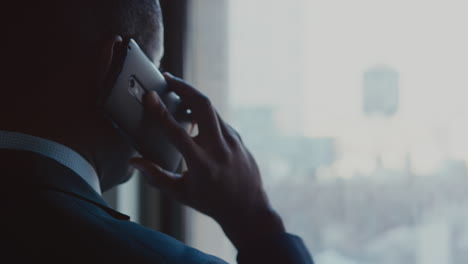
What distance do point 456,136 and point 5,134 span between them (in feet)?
2.07

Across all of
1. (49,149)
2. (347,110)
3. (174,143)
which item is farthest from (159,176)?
(347,110)

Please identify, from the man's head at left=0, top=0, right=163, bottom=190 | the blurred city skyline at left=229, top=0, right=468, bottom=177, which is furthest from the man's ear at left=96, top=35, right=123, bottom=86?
the blurred city skyline at left=229, top=0, right=468, bottom=177

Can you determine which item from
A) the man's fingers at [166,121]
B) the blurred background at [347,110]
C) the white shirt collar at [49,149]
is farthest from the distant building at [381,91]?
the white shirt collar at [49,149]

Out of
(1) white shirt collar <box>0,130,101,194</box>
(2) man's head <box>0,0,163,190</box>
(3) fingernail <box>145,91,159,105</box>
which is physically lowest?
(1) white shirt collar <box>0,130,101,194</box>

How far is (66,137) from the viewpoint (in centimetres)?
56

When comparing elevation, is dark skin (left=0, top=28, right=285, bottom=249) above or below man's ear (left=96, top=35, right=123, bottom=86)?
below

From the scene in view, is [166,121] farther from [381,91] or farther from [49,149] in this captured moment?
[381,91]

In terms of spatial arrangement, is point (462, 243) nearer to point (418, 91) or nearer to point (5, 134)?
point (418, 91)

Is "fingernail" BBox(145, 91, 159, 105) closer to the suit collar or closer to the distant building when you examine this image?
the suit collar

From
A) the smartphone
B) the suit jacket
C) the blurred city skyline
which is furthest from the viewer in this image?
the blurred city skyline

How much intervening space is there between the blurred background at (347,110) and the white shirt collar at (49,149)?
1.64ft

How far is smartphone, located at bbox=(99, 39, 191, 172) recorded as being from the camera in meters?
0.57

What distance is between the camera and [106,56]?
55cm

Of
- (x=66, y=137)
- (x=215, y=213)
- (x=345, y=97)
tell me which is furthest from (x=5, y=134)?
(x=345, y=97)
